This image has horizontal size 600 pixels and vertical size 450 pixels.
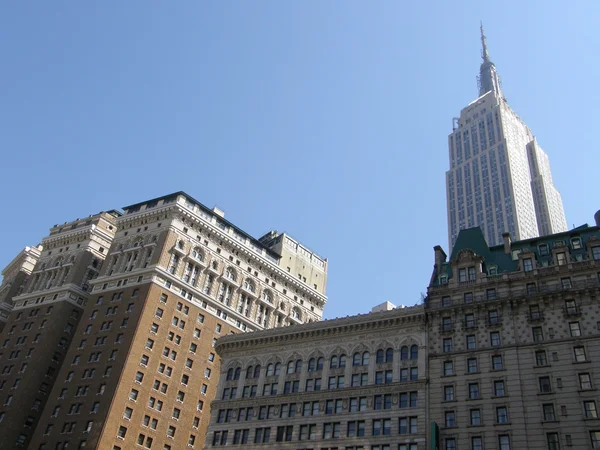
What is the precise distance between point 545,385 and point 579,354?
4863 mm

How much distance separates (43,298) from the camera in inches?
5153

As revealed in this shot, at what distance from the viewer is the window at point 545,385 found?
67125 mm

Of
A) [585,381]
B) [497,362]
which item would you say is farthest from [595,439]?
[497,362]

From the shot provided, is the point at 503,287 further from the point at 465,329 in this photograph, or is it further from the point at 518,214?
the point at 518,214

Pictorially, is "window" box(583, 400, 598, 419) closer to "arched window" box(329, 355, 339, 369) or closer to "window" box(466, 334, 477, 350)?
"window" box(466, 334, 477, 350)

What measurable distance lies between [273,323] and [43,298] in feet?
153

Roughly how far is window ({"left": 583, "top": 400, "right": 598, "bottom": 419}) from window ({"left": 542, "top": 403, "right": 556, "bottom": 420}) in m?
3.04

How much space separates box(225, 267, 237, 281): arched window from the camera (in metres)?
128

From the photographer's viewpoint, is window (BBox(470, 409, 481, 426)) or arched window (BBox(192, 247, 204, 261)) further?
arched window (BBox(192, 247, 204, 261))

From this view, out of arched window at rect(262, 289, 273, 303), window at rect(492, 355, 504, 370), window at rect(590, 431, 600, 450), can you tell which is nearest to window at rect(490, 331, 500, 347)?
window at rect(492, 355, 504, 370)

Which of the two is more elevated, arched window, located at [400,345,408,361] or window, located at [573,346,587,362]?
arched window, located at [400,345,408,361]

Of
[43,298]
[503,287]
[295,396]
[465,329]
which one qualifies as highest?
[43,298]

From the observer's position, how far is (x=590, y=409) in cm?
6372

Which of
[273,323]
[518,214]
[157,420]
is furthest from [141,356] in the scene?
[518,214]
